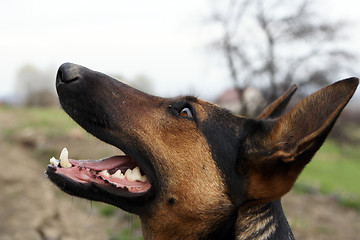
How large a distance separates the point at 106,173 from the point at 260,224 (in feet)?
4.07

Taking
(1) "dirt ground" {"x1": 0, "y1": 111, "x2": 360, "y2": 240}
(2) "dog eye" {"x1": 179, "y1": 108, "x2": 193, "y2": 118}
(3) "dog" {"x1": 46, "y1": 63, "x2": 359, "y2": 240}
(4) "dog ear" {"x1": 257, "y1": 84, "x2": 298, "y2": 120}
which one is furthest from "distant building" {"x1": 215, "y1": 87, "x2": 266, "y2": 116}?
(3) "dog" {"x1": 46, "y1": 63, "x2": 359, "y2": 240}

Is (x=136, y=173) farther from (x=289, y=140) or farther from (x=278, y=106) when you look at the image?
(x=278, y=106)

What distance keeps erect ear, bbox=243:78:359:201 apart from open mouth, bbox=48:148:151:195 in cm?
87

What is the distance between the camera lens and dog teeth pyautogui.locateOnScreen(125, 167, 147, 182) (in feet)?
10.8

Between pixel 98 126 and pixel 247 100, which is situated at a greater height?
pixel 98 126

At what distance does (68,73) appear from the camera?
3.14 meters

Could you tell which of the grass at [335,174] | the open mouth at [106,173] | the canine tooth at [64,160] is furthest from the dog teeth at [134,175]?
the grass at [335,174]

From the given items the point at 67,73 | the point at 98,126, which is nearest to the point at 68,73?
the point at 67,73

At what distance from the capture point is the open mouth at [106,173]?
3.15 m

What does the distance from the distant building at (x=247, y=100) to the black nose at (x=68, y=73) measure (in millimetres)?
6775

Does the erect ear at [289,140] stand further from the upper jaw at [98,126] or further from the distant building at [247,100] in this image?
the distant building at [247,100]

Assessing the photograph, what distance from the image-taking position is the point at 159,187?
322 centimetres

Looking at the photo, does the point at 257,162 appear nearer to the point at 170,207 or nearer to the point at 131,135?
the point at 170,207

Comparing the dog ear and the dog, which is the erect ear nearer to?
the dog
